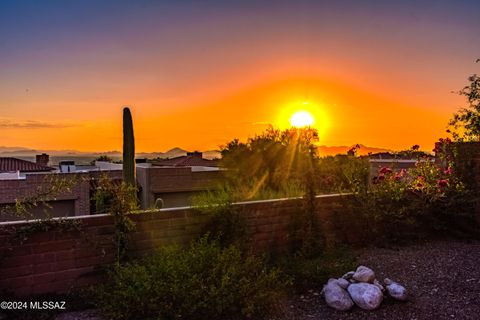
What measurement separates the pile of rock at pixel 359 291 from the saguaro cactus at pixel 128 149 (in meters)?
5.14

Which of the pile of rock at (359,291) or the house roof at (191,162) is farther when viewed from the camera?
the house roof at (191,162)

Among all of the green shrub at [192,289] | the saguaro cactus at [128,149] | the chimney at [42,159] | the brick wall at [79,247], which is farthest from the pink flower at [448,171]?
the chimney at [42,159]

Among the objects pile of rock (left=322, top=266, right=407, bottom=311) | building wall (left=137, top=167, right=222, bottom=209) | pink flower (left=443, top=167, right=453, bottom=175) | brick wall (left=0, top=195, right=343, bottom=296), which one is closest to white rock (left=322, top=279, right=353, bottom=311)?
pile of rock (left=322, top=266, right=407, bottom=311)

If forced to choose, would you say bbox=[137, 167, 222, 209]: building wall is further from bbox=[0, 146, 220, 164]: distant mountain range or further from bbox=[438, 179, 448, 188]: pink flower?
bbox=[438, 179, 448, 188]: pink flower

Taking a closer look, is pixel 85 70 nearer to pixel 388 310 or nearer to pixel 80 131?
pixel 80 131

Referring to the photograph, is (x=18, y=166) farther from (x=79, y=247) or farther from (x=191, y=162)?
(x=79, y=247)

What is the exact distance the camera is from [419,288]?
5.59 metres

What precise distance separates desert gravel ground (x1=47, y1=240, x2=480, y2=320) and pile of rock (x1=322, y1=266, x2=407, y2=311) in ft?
0.24

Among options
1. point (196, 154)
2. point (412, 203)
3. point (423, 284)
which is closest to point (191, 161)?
point (196, 154)

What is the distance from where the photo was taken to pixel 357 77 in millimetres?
10969

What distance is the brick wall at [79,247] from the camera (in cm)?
541

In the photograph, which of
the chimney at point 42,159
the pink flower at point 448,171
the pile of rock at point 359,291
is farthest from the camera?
the chimney at point 42,159

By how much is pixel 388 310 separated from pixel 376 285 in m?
0.36

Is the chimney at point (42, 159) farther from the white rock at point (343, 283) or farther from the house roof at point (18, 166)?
the white rock at point (343, 283)
